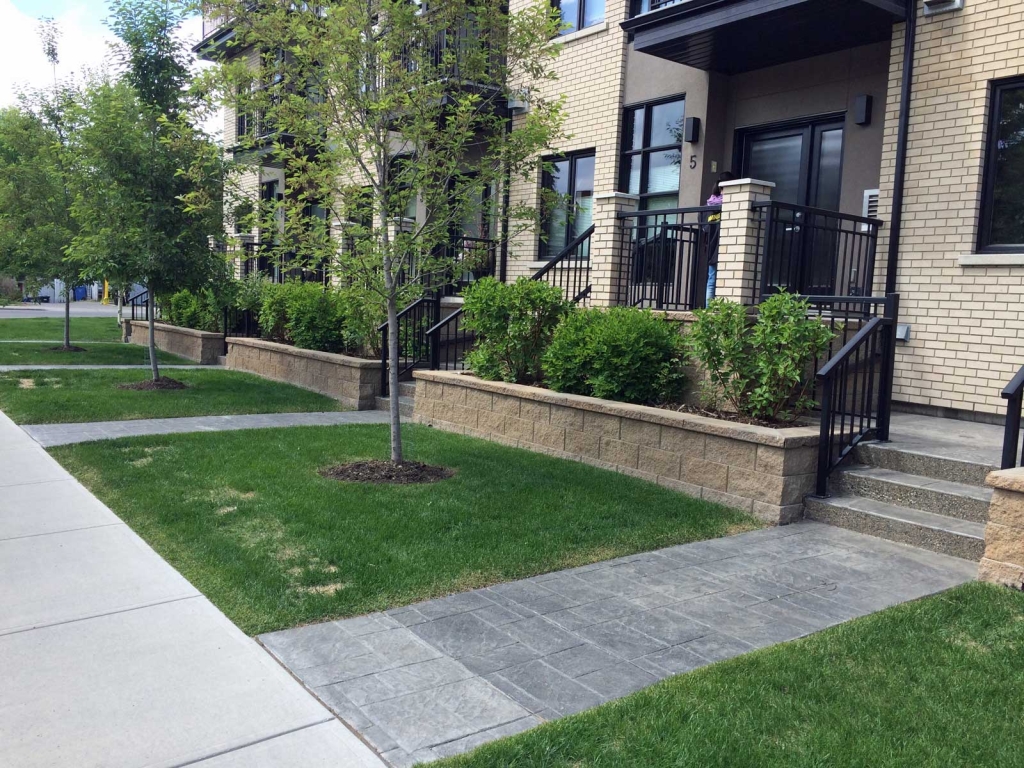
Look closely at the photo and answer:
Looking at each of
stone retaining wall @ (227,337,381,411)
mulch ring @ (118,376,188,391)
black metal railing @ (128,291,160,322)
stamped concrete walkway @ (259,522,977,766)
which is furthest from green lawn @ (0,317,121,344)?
stamped concrete walkway @ (259,522,977,766)

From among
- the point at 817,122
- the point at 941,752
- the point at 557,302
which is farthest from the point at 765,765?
the point at 817,122

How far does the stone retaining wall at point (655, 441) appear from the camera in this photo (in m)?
6.17

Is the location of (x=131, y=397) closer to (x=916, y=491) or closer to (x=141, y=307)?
(x=916, y=491)

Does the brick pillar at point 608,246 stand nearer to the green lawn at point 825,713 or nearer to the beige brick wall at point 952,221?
the beige brick wall at point 952,221

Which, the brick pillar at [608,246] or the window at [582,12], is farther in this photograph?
the window at [582,12]

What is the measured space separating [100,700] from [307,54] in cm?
477

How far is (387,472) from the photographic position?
711 centimetres

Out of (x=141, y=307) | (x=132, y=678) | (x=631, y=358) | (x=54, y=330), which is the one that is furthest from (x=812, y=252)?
(x=141, y=307)

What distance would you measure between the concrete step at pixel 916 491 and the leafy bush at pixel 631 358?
187 cm

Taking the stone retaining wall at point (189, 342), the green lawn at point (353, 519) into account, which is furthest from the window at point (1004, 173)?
the stone retaining wall at point (189, 342)

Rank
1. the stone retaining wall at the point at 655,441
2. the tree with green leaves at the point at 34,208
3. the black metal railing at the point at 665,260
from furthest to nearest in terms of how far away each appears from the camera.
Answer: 1. the tree with green leaves at the point at 34,208
2. the black metal railing at the point at 665,260
3. the stone retaining wall at the point at 655,441

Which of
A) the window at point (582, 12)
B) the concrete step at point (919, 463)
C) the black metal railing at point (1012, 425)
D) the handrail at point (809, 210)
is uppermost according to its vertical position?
the window at point (582, 12)

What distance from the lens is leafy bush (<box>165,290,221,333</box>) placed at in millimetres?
16938

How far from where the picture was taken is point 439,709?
3338mm
